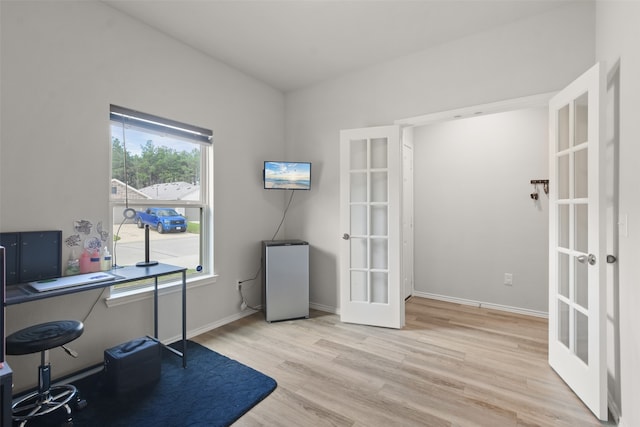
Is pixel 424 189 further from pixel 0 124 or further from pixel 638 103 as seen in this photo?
pixel 0 124

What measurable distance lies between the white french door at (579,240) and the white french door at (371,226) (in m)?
1.29

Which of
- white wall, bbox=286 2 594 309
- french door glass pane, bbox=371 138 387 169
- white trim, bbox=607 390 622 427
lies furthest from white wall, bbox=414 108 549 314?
white trim, bbox=607 390 622 427

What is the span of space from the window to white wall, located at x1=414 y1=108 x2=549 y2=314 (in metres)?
2.90

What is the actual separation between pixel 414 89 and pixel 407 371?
263 cm

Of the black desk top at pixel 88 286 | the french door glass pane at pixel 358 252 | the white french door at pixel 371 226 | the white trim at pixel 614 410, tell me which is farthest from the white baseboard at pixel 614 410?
the black desk top at pixel 88 286

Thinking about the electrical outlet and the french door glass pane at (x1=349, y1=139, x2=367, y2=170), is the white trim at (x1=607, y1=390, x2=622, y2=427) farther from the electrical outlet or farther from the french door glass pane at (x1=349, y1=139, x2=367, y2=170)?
the french door glass pane at (x1=349, y1=139, x2=367, y2=170)

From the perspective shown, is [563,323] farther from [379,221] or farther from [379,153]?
[379,153]

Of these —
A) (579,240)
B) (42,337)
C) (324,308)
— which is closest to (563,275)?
(579,240)

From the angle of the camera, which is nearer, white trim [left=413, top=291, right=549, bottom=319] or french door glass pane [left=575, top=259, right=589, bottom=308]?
french door glass pane [left=575, top=259, right=589, bottom=308]

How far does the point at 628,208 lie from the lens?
167cm

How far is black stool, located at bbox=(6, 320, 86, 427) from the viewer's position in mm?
1604

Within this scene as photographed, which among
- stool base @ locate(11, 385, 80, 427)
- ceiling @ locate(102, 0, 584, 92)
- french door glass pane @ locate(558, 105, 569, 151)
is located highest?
ceiling @ locate(102, 0, 584, 92)

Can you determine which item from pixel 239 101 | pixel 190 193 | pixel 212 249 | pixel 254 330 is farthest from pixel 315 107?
pixel 254 330

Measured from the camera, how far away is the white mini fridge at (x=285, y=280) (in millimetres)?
3361
